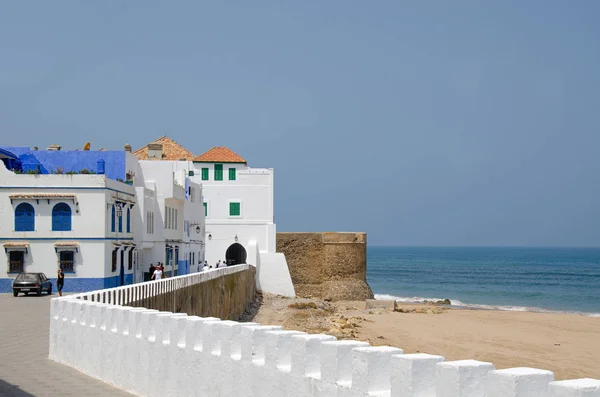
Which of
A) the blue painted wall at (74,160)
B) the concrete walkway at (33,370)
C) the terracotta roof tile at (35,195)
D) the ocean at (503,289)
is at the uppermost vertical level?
the blue painted wall at (74,160)

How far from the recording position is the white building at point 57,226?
34.1 meters

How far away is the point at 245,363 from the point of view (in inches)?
328

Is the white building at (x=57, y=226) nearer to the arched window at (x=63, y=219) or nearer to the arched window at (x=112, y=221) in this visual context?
the arched window at (x=63, y=219)

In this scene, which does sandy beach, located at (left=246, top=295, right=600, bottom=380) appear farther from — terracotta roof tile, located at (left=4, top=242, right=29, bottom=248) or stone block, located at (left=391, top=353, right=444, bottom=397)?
stone block, located at (left=391, top=353, right=444, bottom=397)

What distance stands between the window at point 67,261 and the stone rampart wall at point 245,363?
2003 centimetres

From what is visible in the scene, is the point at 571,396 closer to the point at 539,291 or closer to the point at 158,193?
the point at 158,193

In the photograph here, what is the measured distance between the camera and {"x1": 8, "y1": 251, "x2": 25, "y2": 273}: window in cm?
3409

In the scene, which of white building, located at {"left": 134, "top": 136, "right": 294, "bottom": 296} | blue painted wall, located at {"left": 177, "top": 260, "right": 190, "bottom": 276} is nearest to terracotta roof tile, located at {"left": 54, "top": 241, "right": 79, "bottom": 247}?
blue painted wall, located at {"left": 177, "top": 260, "right": 190, "bottom": 276}

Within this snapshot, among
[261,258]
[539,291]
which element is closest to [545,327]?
[261,258]

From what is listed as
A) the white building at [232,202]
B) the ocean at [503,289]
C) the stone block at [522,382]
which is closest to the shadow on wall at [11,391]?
the stone block at [522,382]

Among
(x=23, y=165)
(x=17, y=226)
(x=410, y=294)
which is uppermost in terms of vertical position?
(x=23, y=165)

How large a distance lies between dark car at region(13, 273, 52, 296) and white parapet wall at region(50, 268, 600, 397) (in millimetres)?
17209

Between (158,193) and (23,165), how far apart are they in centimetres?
668

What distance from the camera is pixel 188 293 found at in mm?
23328
